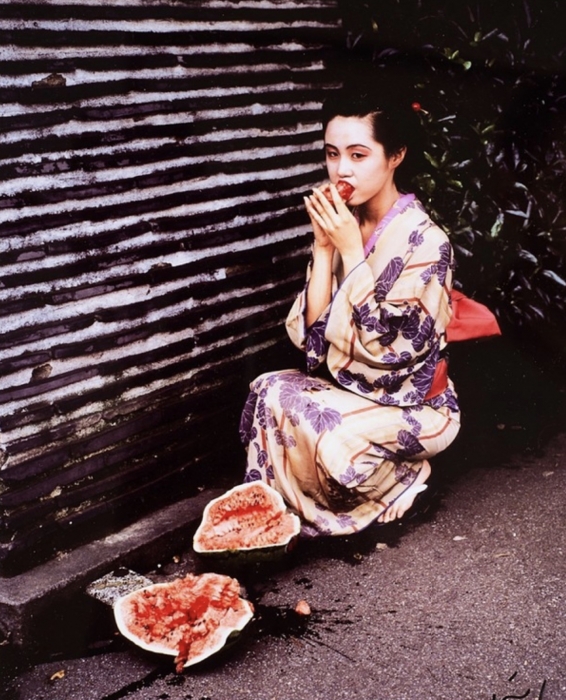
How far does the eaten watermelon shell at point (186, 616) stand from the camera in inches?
146

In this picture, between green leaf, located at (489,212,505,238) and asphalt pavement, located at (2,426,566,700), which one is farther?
green leaf, located at (489,212,505,238)

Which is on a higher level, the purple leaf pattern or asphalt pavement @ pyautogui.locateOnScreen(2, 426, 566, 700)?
the purple leaf pattern

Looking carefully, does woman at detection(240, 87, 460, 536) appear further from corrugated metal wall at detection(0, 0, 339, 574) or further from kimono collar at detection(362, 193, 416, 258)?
corrugated metal wall at detection(0, 0, 339, 574)

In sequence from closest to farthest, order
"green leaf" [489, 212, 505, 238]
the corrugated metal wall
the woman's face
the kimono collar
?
the corrugated metal wall < the woman's face < the kimono collar < "green leaf" [489, 212, 505, 238]

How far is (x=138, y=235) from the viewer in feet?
14.4

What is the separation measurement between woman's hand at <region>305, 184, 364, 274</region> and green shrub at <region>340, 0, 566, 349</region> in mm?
1200

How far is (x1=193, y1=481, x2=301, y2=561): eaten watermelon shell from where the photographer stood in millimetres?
4348

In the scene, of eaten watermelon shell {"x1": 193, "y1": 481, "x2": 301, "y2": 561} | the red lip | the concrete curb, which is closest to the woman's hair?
the red lip

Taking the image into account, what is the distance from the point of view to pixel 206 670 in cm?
372

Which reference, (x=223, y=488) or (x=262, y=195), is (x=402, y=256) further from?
(x=223, y=488)

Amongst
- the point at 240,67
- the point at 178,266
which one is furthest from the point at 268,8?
the point at 178,266

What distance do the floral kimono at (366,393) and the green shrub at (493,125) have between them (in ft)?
2.70

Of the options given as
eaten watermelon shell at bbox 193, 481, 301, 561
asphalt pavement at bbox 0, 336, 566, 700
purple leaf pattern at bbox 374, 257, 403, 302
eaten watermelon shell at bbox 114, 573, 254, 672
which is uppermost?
purple leaf pattern at bbox 374, 257, 403, 302

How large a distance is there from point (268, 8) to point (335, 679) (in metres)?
3.98
